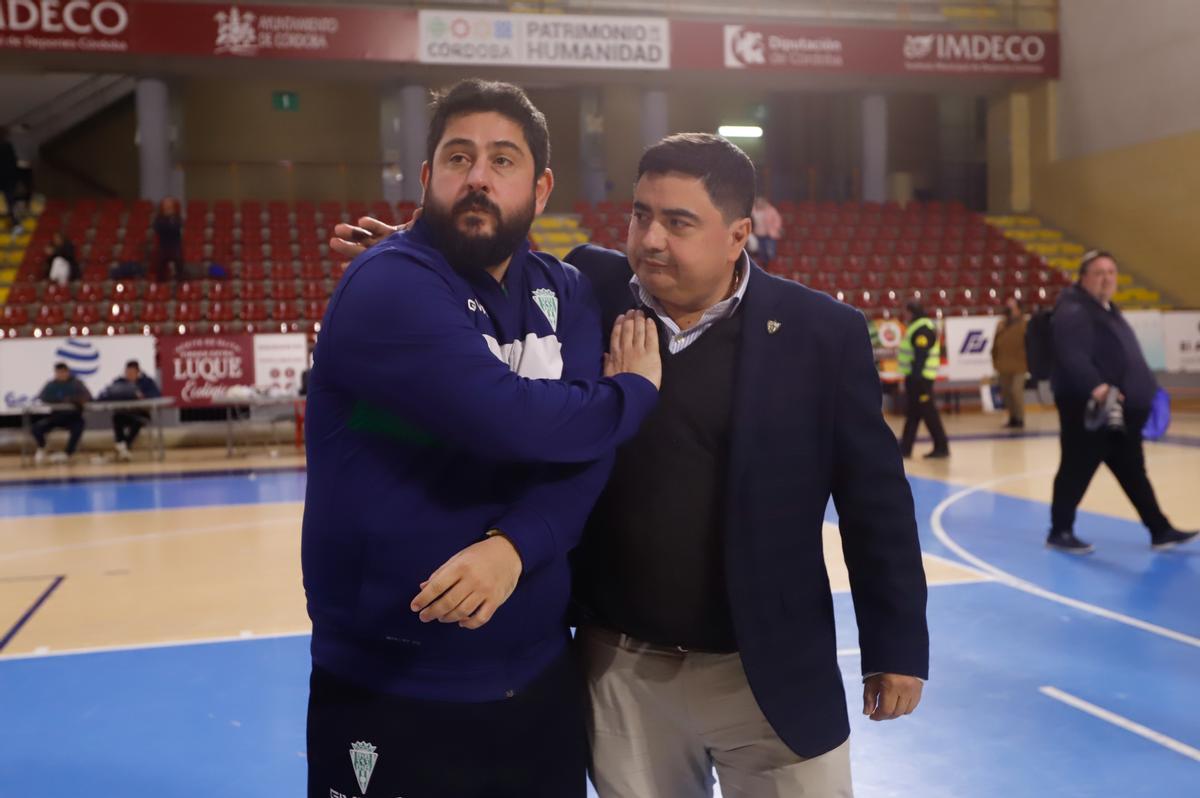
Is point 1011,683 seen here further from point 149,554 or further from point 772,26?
point 772,26

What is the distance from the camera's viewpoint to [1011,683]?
511 cm

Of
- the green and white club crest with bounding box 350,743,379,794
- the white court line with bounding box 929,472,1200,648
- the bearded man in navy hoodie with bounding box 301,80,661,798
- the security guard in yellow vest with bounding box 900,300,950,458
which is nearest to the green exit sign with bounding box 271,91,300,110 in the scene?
the security guard in yellow vest with bounding box 900,300,950,458

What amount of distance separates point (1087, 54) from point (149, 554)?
907 inches

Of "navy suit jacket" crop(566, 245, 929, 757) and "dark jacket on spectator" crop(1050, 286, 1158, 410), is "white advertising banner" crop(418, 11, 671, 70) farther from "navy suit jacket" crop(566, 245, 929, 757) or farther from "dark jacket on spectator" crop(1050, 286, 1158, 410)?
"navy suit jacket" crop(566, 245, 929, 757)

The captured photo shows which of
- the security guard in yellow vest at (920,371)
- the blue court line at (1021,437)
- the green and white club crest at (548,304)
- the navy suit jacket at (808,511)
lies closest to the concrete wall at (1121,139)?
the blue court line at (1021,437)

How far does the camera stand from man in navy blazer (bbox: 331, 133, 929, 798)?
2289mm

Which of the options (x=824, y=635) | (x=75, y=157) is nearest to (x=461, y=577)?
(x=824, y=635)

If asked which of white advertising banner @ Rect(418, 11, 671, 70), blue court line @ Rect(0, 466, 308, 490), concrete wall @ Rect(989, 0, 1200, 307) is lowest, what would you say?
blue court line @ Rect(0, 466, 308, 490)

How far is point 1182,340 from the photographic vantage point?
19.5 metres

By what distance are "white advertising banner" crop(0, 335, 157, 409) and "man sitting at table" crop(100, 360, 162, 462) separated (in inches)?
15.3

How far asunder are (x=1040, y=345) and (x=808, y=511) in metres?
6.52

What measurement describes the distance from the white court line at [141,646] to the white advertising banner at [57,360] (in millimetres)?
10687

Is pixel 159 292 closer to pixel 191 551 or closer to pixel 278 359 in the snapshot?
pixel 278 359

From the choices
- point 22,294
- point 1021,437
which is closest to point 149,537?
point 22,294
